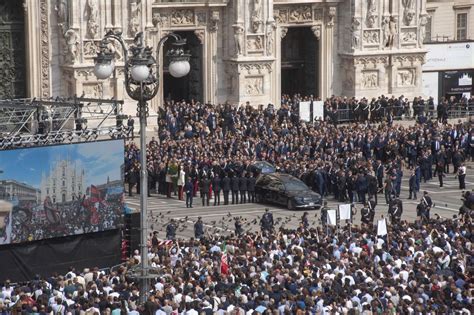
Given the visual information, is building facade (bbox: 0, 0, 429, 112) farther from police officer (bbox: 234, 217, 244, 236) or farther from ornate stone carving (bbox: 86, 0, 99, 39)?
Result: police officer (bbox: 234, 217, 244, 236)

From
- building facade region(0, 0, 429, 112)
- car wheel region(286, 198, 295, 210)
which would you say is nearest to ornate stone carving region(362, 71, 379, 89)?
building facade region(0, 0, 429, 112)

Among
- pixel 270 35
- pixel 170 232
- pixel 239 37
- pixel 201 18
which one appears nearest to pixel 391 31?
pixel 270 35

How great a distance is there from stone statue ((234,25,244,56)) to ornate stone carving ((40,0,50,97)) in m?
9.20

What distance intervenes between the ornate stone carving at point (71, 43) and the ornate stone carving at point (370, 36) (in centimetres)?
1551

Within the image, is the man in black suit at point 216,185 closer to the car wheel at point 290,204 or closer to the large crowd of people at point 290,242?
the large crowd of people at point 290,242

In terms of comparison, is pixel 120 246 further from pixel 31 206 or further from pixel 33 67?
pixel 33 67

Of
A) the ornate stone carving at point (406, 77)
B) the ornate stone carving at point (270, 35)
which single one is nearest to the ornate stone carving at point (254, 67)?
the ornate stone carving at point (270, 35)

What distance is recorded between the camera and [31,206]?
43.7 m

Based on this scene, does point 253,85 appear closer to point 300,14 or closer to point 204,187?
point 300,14

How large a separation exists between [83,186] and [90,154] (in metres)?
1.00

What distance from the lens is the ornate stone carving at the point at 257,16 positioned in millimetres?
69250

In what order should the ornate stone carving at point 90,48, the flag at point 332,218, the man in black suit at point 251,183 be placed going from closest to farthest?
the flag at point 332,218, the man in black suit at point 251,183, the ornate stone carving at point 90,48

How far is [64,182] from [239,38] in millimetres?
26071

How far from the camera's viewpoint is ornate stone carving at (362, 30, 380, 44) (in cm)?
7250
